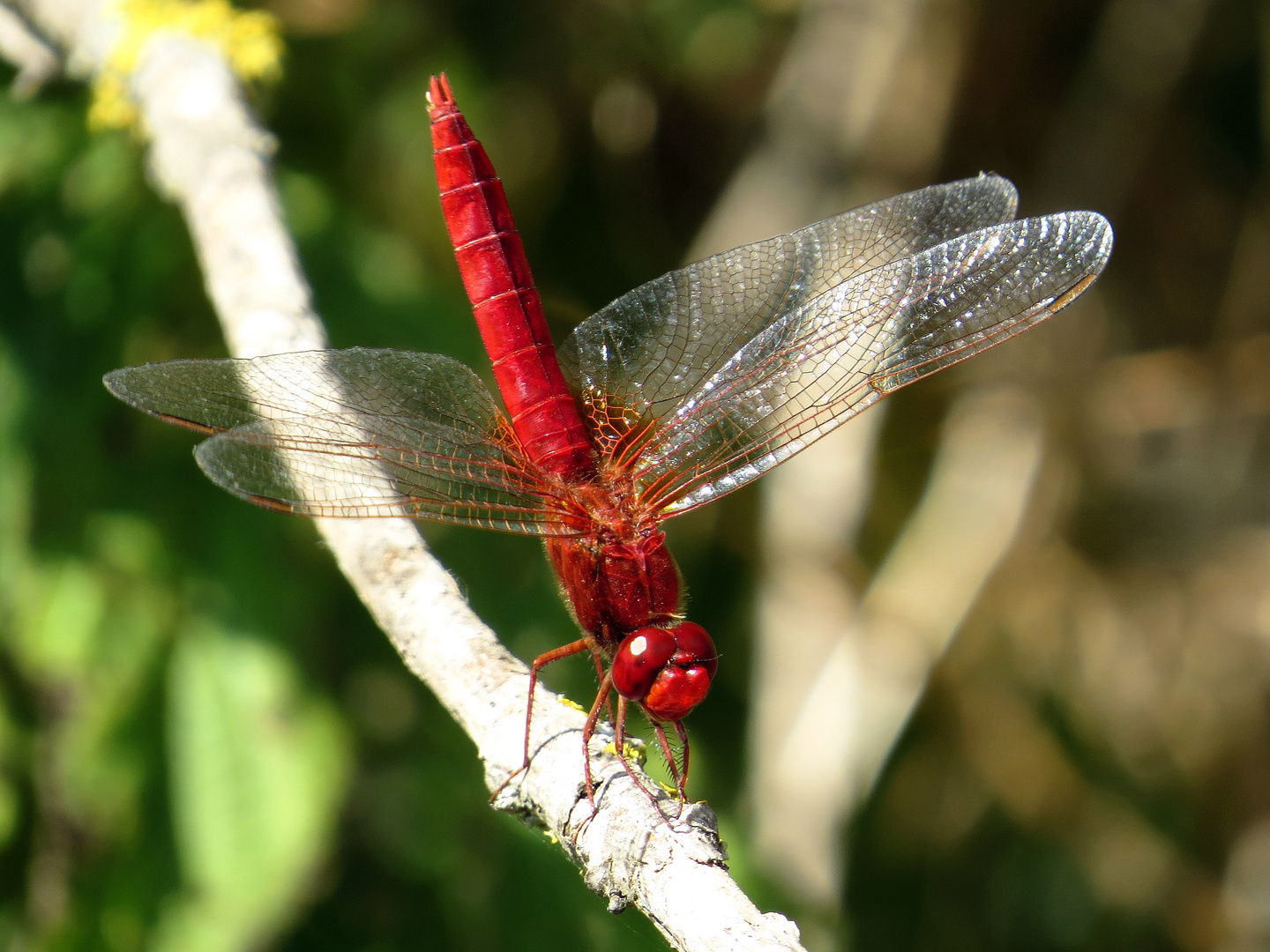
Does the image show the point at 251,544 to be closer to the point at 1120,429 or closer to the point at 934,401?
the point at 934,401

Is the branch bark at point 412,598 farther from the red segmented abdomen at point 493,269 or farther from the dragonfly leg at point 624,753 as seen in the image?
the red segmented abdomen at point 493,269

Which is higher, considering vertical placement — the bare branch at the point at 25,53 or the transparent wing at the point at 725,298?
the bare branch at the point at 25,53

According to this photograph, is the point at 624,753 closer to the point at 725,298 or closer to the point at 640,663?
the point at 640,663

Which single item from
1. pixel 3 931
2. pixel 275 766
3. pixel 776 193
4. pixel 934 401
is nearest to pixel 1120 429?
pixel 934 401

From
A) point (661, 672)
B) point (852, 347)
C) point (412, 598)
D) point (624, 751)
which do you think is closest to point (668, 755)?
point (661, 672)

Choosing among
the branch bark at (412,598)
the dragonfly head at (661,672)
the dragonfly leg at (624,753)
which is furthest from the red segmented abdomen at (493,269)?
the dragonfly leg at (624,753)

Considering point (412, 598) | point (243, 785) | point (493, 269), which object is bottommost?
point (243, 785)

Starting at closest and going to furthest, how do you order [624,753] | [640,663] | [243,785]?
[624,753]
[640,663]
[243,785]
